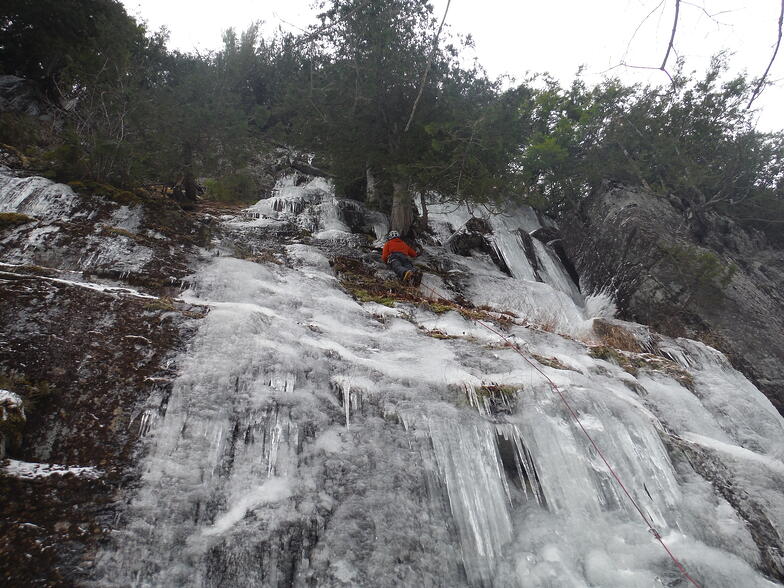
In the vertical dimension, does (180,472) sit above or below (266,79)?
below

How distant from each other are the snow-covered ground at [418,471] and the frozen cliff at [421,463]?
0.5 inches

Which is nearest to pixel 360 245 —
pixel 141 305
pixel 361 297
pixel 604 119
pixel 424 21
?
pixel 361 297

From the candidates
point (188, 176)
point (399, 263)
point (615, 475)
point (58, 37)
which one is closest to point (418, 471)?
point (615, 475)

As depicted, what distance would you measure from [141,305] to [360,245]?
5667 millimetres

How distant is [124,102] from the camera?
25.7ft

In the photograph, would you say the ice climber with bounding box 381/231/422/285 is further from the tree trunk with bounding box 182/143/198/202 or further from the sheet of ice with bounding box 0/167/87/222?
the sheet of ice with bounding box 0/167/87/222

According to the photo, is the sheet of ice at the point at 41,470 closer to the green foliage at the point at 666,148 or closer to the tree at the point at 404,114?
the tree at the point at 404,114

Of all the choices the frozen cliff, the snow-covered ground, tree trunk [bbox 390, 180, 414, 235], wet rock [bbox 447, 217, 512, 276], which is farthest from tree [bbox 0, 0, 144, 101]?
wet rock [bbox 447, 217, 512, 276]

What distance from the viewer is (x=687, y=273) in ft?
32.4

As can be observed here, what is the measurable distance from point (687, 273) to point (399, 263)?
689 centimetres

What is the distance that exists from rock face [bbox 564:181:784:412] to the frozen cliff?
4037 millimetres

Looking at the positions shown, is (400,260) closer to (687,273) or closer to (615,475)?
(615,475)

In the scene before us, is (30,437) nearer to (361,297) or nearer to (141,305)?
(141,305)

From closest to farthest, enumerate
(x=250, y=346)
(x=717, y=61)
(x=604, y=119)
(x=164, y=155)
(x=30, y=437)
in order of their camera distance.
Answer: (x=30, y=437) < (x=250, y=346) < (x=164, y=155) < (x=717, y=61) < (x=604, y=119)
